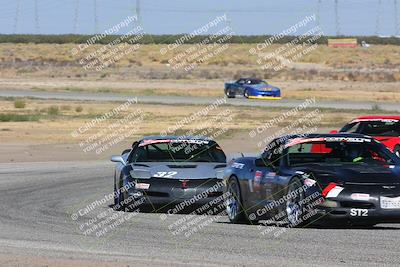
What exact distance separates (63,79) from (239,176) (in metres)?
73.7

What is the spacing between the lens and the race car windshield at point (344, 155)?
1461 cm

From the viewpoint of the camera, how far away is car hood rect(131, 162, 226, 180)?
17016mm

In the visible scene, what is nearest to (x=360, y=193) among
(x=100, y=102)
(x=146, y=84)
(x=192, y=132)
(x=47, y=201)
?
(x=47, y=201)

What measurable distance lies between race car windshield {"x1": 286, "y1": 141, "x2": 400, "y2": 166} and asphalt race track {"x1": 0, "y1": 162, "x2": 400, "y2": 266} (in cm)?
95

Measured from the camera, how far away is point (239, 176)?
50.3 feet

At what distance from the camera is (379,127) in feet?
81.4

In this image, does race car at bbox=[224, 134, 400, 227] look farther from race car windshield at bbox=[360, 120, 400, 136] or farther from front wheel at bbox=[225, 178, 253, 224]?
race car windshield at bbox=[360, 120, 400, 136]

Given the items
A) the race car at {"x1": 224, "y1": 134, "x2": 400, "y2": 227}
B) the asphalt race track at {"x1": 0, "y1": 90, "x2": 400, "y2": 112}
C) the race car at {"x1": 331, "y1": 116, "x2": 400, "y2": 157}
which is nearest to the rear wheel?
the race car at {"x1": 224, "y1": 134, "x2": 400, "y2": 227}

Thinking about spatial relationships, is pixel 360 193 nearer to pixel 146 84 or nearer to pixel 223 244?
pixel 223 244

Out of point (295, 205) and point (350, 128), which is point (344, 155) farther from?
point (350, 128)

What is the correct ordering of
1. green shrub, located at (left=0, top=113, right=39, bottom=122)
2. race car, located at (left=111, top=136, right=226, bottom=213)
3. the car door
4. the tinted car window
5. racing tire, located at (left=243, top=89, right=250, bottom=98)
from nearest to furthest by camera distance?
the car door < race car, located at (left=111, top=136, right=226, bottom=213) < the tinted car window < green shrub, located at (left=0, top=113, right=39, bottom=122) < racing tire, located at (left=243, top=89, right=250, bottom=98)

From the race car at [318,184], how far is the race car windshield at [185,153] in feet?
7.14

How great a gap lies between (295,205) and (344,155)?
1.47m

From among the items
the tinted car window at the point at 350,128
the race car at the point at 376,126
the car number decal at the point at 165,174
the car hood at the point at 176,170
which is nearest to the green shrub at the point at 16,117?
the tinted car window at the point at 350,128
